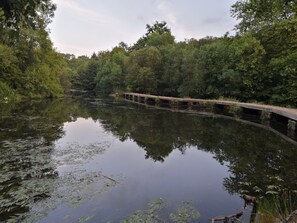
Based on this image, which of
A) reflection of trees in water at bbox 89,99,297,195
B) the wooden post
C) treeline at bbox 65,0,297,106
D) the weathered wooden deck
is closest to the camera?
reflection of trees in water at bbox 89,99,297,195

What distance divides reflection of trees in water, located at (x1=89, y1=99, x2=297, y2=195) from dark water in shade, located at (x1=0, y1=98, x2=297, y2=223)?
3 cm

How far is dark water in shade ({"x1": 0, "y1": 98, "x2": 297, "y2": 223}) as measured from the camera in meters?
4.75

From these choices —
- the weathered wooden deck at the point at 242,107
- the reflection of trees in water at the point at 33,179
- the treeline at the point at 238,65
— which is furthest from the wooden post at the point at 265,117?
the reflection of trees in water at the point at 33,179

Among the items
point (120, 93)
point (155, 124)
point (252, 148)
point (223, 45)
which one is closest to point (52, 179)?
point (252, 148)

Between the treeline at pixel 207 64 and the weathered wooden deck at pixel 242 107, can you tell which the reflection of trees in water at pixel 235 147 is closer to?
the weathered wooden deck at pixel 242 107

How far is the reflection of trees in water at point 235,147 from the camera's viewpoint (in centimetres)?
621

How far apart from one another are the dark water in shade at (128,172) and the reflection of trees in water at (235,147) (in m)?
0.03

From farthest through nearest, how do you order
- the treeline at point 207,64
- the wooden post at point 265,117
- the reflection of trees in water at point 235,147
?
1. the treeline at point 207,64
2. the wooden post at point 265,117
3. the reflection of trees in water at point 235,147

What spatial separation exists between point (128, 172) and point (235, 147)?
4713 millimetres

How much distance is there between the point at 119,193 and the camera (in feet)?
17.8

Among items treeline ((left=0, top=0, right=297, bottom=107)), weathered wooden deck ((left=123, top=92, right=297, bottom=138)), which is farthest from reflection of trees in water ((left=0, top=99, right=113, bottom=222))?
weathered wooden deck ((left=123, top=92, right=297, bottom=138))

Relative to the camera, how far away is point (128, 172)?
685cm

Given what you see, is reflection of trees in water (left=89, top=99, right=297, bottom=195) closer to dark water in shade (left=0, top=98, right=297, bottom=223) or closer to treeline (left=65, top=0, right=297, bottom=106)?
dark water in shade (left=0, top=98, right=297, bottom=223)

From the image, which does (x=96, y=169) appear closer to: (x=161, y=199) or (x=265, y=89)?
(x=161, y=199)
